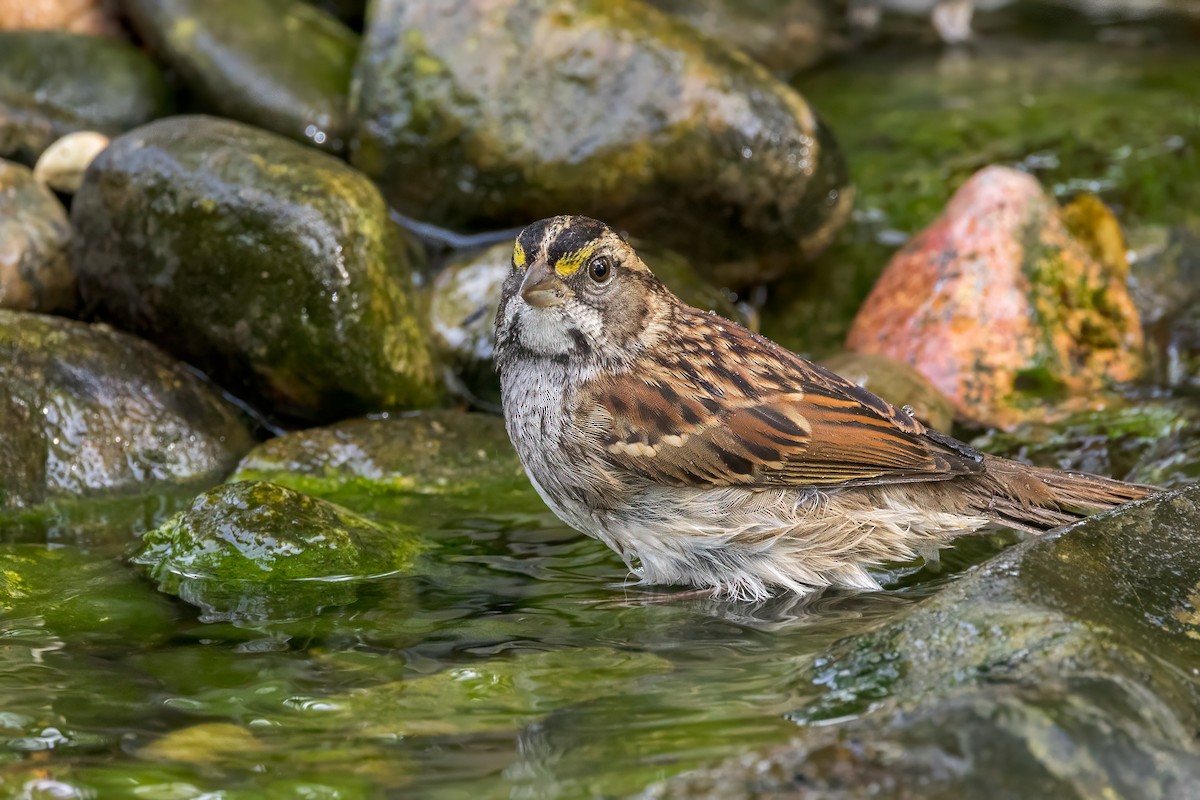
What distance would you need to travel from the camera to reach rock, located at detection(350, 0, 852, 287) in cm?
758

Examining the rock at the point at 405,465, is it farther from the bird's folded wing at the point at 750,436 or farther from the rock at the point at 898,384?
the rock at the point at 898,384

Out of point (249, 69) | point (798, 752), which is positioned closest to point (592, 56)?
point (249, 69)

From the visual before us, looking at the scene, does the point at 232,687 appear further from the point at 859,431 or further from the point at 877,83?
the point at 877,83

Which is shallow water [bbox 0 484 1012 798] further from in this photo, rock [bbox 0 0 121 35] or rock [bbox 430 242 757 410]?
rock [bbox 0 0 121 35]

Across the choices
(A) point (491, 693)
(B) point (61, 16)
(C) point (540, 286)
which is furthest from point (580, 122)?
(A) point (491, 693)

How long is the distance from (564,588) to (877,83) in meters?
6.26

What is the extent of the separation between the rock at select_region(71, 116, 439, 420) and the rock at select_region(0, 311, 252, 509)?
1.01 ft

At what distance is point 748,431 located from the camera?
16.2 ft

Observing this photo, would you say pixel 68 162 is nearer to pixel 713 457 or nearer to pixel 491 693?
pixel 713 457

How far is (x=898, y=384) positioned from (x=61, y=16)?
18.6 ft

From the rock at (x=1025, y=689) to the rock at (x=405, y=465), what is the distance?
105 inches

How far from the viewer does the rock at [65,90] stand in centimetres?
784

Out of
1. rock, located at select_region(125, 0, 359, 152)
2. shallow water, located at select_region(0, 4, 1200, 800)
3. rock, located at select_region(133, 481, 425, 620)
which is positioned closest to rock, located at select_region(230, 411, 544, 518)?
shallow water, located at select_region(0, 4, 1200, 800)

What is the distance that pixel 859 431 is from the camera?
→ 499 centimetres
